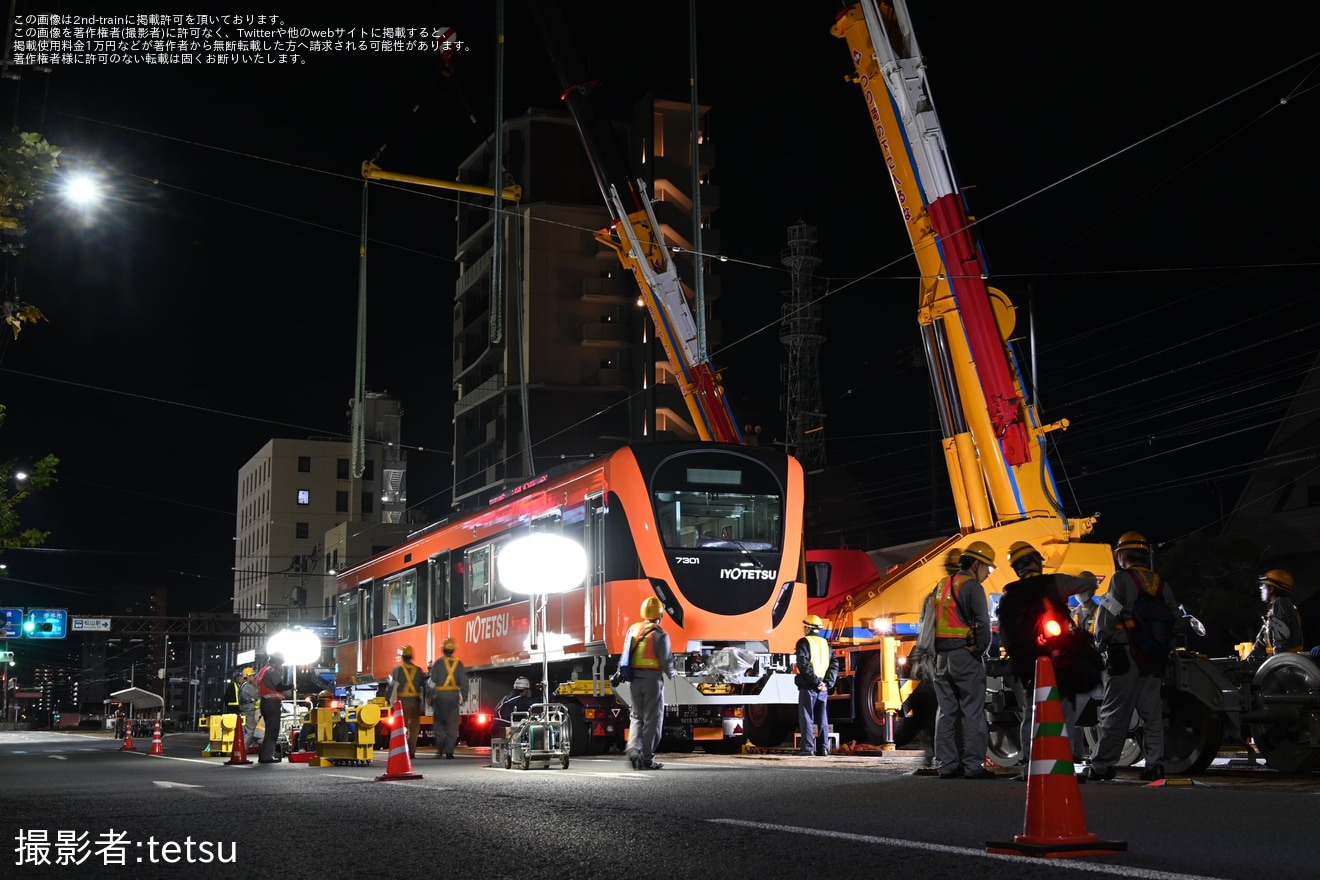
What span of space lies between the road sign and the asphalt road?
47195 mm

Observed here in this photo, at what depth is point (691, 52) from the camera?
27594mm

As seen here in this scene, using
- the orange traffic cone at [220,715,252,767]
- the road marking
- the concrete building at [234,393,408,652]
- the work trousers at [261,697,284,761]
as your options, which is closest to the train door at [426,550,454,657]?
the work trousers at [261,697,284,761]

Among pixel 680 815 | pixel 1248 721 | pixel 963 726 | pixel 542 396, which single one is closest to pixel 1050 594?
pixel 963 726

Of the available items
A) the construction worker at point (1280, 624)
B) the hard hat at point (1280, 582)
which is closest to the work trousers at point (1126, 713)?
the construction worker at point (1280, 624)

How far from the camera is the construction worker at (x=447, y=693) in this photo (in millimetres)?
19078

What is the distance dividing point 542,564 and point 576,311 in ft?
173

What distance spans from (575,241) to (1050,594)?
60.6 metres

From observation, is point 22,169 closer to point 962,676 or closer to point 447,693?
point 962,676

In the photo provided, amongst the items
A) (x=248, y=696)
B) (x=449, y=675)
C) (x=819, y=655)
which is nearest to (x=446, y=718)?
(x=449, y=675)

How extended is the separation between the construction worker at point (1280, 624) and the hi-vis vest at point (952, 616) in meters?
3.16

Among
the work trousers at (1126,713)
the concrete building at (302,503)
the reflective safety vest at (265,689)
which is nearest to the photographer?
the work trousers at (1126,713)

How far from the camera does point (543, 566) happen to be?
16531mm

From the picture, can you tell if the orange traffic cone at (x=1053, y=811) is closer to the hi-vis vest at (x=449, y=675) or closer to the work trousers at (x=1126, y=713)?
the work trousers at (x=1126, y=713)

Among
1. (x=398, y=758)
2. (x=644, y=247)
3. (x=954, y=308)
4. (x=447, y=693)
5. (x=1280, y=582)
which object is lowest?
(x=398, y=758)
